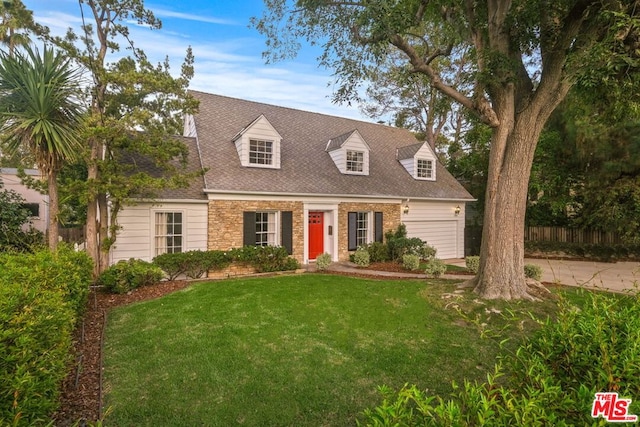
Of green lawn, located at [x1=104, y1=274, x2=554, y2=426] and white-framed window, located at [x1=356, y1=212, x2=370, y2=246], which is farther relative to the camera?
white-framed window, located at [x1=356, y1=212, x2=370, y2=246]

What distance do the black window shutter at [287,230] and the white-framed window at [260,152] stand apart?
2385 millimetres

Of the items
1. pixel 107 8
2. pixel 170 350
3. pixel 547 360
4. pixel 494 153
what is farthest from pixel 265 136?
pixel 547 360

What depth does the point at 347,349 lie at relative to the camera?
17.1ft

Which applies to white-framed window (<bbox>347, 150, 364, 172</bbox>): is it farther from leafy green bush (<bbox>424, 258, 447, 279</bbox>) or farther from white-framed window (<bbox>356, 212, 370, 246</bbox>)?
leafy green bush (<bbox>424, 258, 447, 279</bbox>)

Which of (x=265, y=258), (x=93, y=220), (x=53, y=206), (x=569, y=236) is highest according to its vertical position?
(x=53, y=206)

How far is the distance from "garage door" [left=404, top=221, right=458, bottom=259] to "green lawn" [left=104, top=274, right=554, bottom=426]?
26.2ft

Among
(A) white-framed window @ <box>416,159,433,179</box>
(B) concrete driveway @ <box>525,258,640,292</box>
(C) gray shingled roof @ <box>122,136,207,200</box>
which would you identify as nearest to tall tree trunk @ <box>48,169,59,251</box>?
(C) gray shingled roof @ <box>122,136,207,200</box>

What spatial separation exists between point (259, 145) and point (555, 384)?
1263 centimetres

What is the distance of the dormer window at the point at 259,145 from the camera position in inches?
511

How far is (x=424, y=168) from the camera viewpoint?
58.0 ft

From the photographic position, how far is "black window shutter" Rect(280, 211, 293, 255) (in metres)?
12.8

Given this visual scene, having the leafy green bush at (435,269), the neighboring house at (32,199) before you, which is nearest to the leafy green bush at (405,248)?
the leafy green bush at (435,269)

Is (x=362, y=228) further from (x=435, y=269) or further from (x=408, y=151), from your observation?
(x=408, y=151)

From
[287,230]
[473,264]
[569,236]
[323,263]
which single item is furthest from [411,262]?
[569,236]
